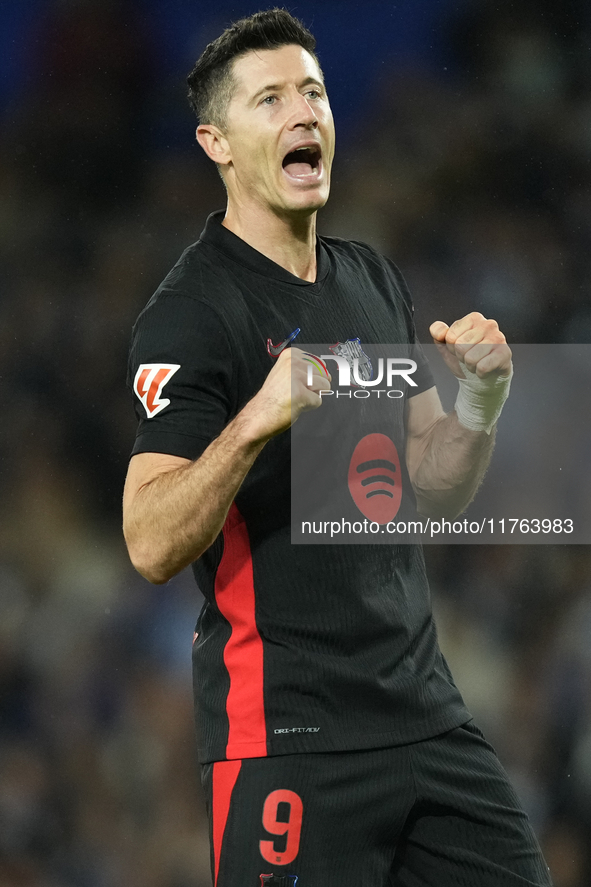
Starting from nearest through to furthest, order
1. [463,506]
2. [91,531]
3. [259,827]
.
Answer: [259,827] < [463,506] < [91,531]

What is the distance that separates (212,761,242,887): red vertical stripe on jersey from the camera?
173 cm

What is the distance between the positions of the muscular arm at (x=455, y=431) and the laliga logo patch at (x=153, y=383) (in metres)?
0.46

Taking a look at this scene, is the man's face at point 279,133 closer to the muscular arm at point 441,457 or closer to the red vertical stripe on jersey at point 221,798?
the muscular arm at point 441,457

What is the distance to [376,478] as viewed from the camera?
1957mm

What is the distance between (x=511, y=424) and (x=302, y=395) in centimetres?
219

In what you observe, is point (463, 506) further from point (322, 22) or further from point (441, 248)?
point (322, 22)

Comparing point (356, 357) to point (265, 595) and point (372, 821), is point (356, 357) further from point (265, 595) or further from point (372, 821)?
point (372, 821)

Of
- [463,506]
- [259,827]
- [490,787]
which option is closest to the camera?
[259,827]

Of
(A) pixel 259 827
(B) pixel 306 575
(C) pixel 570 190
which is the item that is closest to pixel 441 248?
(C) pixel 570 190

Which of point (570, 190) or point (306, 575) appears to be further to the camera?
point (570, 190)

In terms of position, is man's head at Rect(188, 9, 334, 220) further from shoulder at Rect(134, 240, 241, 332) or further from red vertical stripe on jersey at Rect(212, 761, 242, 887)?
red vertical stripe on jersey at Rect(212, 761, 242, 887)

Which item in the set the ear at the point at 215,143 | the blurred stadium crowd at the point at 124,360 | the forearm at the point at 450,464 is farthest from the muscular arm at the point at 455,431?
the blurred stadium crowd at the point at 124,360

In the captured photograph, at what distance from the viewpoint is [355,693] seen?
1.76 metres

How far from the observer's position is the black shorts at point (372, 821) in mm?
1698
